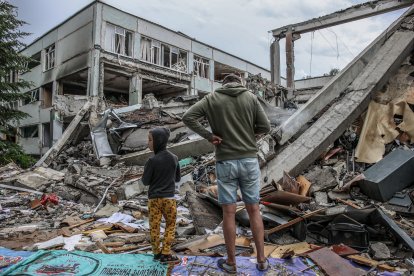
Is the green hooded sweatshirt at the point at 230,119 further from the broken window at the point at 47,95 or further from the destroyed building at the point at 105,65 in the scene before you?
the broken window at the point at 47,95

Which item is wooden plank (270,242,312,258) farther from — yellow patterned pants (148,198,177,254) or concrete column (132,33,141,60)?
concrete column (132,33,141,60)

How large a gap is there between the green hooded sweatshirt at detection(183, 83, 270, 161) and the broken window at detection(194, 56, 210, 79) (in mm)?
21559

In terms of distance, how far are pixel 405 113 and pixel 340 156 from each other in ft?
5.40

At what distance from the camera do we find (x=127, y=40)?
1978 centimetres

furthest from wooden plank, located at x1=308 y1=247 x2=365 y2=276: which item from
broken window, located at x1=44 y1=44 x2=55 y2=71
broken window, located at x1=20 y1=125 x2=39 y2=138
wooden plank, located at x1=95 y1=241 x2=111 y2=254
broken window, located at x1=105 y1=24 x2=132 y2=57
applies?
broken window, located at x1=20 y1=125 x2=39 y2=138

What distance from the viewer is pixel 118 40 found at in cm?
1925

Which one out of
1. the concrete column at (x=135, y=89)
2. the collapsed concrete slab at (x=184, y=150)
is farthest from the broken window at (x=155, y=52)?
the collapsed concrete slab at (x=184, y=150)

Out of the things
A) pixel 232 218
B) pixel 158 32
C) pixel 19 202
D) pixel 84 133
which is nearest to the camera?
pixel 232 218

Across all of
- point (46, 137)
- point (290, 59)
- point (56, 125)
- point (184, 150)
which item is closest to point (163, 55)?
point (56, 125)

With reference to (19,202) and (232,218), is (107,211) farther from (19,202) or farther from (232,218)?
(232,218)

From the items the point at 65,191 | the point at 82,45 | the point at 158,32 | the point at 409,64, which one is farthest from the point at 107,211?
the point at 158,32

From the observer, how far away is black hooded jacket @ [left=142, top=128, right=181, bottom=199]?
3.22 m

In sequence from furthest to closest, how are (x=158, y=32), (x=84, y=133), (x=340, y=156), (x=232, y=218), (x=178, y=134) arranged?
(x=158, y=32), (x=84, y=133), (x=178, y=134), (x=340, y=156), (x=232, y=218)

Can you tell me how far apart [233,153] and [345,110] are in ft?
16.0
